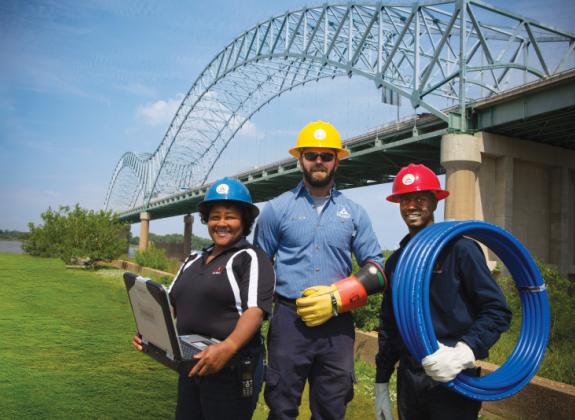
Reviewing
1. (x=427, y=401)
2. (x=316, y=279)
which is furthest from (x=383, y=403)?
(x=316, y=279)

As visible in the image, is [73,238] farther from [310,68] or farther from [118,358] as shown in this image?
[310,68]

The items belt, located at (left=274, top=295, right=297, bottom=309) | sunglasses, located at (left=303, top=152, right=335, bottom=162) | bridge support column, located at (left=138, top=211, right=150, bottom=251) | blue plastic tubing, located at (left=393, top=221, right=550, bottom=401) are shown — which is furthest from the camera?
bridge support column, located at (left=138, top=211, right=150, bottom=251)

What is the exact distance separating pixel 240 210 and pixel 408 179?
105 cm

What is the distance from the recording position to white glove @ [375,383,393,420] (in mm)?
2971

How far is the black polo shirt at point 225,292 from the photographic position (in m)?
2.47

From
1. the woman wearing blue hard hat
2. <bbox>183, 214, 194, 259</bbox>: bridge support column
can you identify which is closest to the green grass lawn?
the woman wearing blue hard hat

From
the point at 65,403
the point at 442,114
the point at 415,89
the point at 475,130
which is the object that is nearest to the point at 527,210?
the point at 475,130

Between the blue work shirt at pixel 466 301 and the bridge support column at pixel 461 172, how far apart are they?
52.1 feet

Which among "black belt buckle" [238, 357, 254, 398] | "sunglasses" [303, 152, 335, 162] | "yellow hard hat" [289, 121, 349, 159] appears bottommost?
"black belt buckle" [238, 357, 254, 398]

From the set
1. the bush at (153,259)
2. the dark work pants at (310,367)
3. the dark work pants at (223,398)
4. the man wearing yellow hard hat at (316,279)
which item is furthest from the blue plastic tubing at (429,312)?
the bush at (153,259)

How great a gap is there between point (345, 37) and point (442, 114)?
20.1 meters

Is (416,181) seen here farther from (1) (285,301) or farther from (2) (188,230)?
(2) (188,230)

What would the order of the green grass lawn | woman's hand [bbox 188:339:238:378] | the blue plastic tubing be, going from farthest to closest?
the green grass lawn → the blue plastic tubing → woman's hand [bbox 188:339:238:378]

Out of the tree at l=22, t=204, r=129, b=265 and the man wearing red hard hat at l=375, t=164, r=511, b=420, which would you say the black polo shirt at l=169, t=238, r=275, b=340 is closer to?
the man wearing red hard hat at l=375, t=164, r=511, b=420
